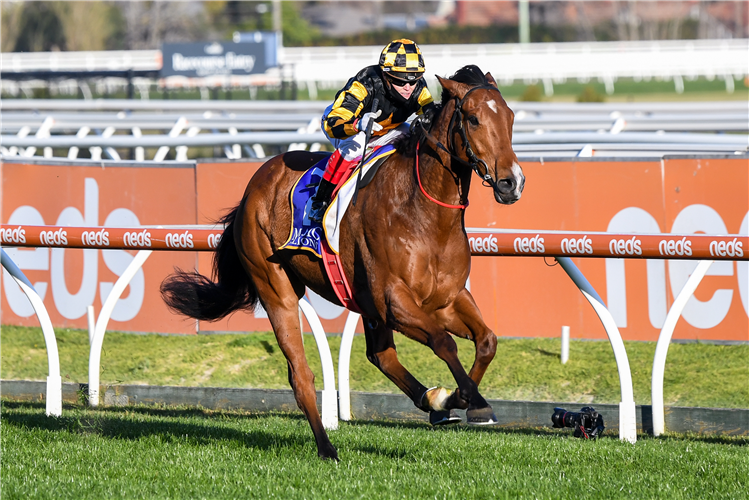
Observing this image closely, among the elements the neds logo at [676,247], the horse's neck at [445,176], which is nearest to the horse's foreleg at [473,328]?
the horse's neck at [445,176]

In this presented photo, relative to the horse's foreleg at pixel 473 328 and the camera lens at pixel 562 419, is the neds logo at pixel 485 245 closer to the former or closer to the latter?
the horse's foreleg at pixel 473 328

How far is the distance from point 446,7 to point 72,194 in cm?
7416

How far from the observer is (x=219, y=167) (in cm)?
820

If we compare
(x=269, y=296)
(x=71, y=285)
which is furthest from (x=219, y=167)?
(x=269, y=296)

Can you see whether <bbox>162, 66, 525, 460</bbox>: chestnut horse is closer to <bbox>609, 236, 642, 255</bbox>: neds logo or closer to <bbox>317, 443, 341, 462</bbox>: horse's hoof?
<bbox>317, 443, 341, 462</bbox>: horse's hoof

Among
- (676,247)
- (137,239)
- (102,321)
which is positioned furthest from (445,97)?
(102,321)

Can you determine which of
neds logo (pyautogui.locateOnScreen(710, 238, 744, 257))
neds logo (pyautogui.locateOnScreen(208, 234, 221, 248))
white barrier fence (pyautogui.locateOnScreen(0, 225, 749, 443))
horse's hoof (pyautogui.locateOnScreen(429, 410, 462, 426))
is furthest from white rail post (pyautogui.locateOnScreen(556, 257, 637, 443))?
neds logo (pyautogui.locateOnScreen(208, 234, 221, 248))

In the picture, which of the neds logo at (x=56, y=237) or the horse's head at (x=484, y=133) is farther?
the neds logo at (x=56, y=237)

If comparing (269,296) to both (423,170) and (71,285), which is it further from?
(71,285)

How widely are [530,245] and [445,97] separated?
112cm

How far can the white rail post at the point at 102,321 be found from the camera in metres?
6.16

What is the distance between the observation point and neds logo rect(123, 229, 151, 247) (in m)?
5.85

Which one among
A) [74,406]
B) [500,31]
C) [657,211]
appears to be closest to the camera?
[74,406]

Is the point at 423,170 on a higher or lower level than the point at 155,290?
higher
